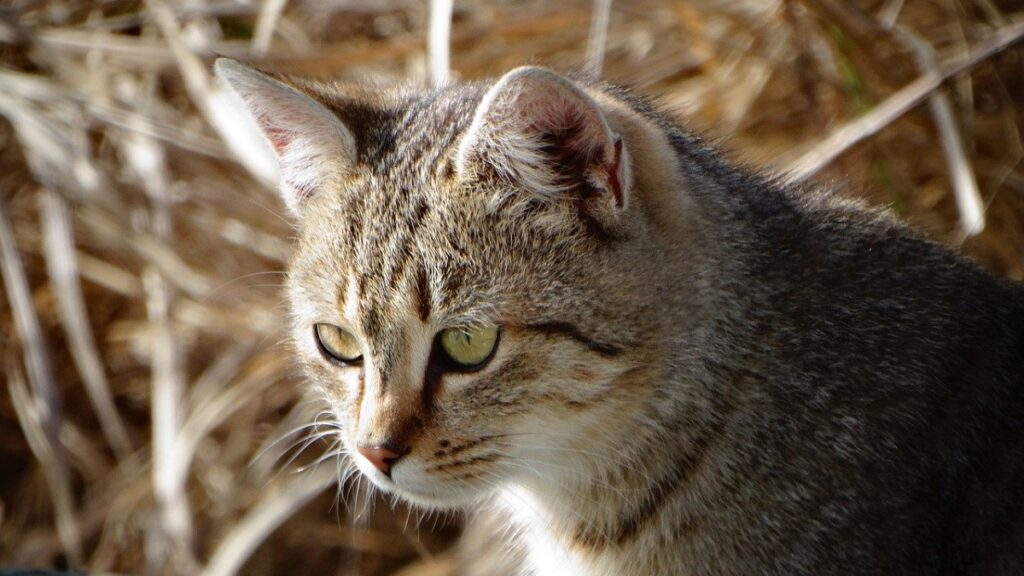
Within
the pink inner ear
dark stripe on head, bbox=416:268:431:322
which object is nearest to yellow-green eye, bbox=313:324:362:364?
dark stripe on head, bbox=416:268:431:322

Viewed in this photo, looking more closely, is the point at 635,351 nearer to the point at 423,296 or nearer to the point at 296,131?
the point at 423,296

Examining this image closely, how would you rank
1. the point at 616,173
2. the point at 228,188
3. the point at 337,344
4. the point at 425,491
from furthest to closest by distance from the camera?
the point at 228,188 → the point at 337,344 → the point at 425,491 → the point at 616,173

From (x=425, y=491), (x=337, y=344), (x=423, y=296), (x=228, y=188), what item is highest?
(x=228, y=188)

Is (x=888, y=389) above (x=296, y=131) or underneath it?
above

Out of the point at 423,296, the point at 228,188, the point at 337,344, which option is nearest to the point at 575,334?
the point at 423,296

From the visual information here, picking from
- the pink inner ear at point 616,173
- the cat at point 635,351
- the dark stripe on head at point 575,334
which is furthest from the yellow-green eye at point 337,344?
the pink inner ear at point 616,173
